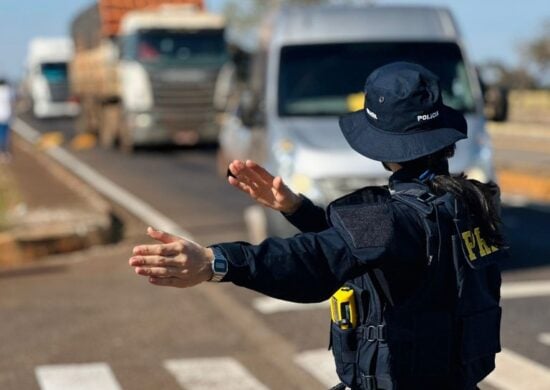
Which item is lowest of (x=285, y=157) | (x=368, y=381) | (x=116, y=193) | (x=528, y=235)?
(x=116, y=193)

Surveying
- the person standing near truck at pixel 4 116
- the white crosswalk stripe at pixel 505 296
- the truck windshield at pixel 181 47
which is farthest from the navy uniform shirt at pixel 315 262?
the truck windshield at pixel 181 47

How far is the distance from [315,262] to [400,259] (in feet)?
0.70

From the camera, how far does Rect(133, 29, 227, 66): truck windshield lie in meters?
26.1

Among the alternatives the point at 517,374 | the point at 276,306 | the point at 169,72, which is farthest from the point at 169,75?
the point at 517,374

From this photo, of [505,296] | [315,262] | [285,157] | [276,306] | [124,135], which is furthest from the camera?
[124,135]

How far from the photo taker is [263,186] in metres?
3.52

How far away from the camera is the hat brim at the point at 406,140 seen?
3113 millimetres

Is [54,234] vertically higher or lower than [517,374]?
lower

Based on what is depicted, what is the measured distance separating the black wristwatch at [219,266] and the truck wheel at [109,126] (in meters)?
26.1

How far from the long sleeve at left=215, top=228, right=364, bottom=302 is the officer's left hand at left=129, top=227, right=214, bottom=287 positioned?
0.07 metres

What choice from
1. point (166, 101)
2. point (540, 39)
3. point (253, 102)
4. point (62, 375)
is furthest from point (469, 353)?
point (540, 39)

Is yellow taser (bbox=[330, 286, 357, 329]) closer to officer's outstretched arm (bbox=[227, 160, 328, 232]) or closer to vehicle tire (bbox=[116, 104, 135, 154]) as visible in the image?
officer's outstretched arm (bbox=[227, 160, 328, 232])

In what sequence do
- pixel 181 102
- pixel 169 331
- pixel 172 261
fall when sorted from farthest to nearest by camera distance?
pixel 181 102 → pixel 169 331 → pixel 172 261

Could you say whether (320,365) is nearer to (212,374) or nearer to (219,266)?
(212,374)
